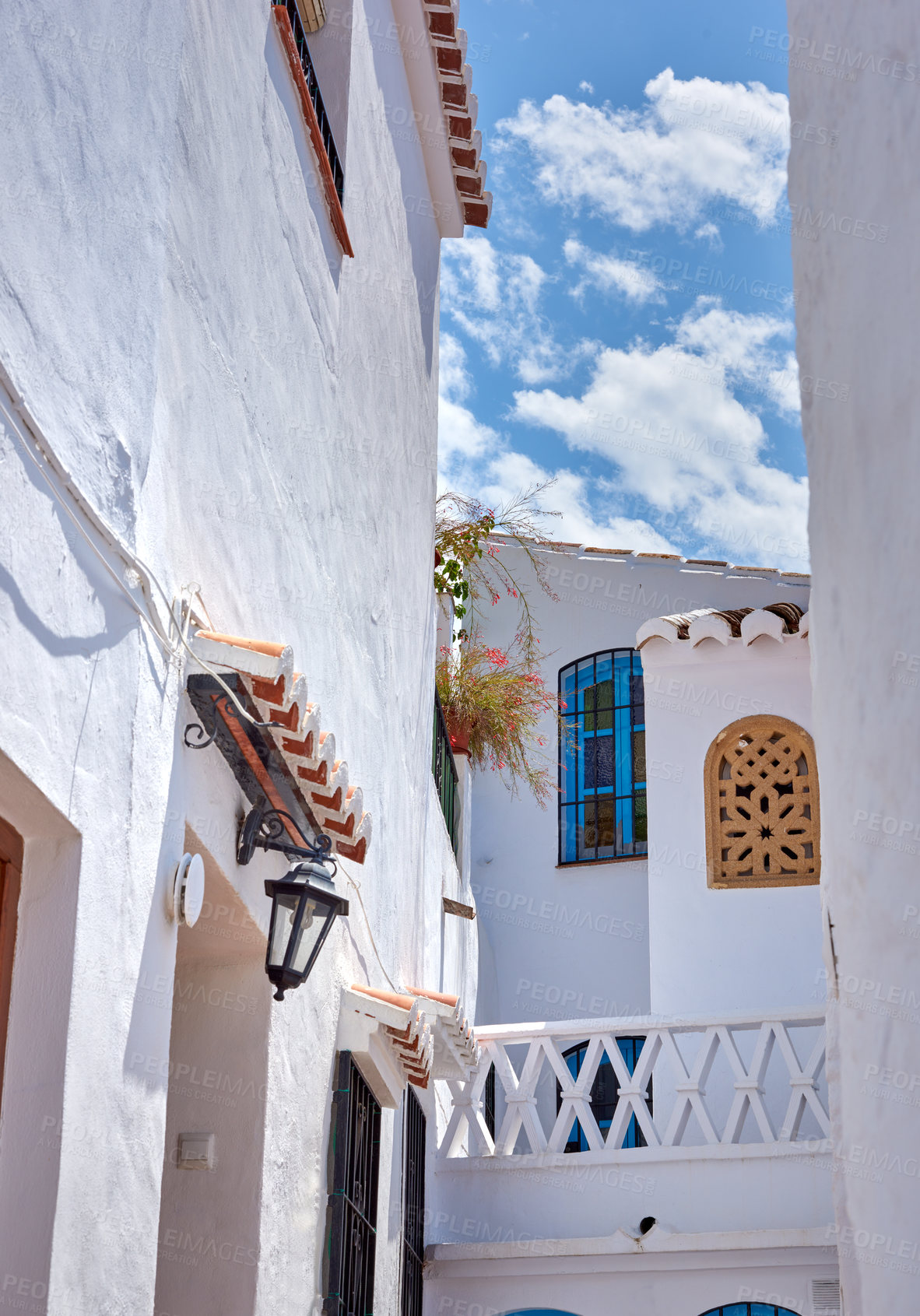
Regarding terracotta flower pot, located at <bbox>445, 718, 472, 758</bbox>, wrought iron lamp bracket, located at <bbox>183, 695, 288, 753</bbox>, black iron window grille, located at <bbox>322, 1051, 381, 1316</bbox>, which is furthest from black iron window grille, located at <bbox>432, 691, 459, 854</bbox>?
wrought iron lamp bracket, located at <bbox>183, 695, 288, 753</bbox>

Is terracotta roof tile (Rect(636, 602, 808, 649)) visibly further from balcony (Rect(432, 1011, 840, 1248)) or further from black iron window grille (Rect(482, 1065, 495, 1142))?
black iron window grille (Rect(482, 1065, 495, 1142))

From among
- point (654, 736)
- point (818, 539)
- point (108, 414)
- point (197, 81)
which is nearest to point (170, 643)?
point (108, 414)

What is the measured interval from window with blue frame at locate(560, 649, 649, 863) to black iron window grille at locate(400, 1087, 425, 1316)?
671 cm

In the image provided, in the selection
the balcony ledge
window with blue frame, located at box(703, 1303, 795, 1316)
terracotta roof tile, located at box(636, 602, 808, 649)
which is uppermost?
terracotta roof tile, located at box(636, 602, 808, 649)

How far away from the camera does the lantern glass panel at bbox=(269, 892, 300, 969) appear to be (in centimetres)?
442

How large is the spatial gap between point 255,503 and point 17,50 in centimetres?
214

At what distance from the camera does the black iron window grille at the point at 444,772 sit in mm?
10469

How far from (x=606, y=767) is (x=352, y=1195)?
918 centimetres

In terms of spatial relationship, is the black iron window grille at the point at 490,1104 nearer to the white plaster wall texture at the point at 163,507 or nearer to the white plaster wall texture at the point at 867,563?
the white plaster wall texture at the point at 163,507

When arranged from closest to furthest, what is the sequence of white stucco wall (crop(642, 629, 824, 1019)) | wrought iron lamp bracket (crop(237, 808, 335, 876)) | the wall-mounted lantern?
the wall-mounted lantern < wrought iron lamp bracket (crop(237, 808, 335, 876)) < white stucco wall (crop(642, 629, 824, 1019))

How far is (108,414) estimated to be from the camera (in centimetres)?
369

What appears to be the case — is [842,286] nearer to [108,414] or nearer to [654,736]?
[108,414]

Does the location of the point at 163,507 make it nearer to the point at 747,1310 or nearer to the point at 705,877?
the point at 747,1310

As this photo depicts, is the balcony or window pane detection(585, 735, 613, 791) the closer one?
the balcony
